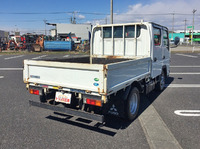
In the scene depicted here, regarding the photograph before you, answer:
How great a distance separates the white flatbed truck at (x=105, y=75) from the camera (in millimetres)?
3301

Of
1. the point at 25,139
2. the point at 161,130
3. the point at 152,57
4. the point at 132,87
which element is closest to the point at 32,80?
the point at 25,139

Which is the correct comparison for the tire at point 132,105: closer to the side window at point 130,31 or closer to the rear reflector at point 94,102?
the rear reflector at point 94,102

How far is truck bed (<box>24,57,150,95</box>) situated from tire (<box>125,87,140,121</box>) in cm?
31

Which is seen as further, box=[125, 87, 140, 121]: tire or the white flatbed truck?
box=[125, 87, 140, 121]: tire

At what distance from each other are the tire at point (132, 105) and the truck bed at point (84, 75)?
0.31 metres

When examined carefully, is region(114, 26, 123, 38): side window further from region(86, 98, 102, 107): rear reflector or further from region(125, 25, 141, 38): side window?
region(86, 98, 102, 107): rear reflector

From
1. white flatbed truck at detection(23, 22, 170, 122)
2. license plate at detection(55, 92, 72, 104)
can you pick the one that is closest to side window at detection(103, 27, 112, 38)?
white flatbed truck at detection(23, 22, 170, 122)

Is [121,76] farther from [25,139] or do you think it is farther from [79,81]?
[25,139]

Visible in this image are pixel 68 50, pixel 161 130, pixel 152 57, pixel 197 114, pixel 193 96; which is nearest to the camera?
pixel 161 130

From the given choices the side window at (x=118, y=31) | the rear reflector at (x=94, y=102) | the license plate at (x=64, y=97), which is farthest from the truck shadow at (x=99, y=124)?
the side window at (x=118, y=31)

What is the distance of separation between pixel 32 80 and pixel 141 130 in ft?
8.68

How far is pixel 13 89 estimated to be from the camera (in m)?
6.96

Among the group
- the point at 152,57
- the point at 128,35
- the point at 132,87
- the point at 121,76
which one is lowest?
the point at 132,87

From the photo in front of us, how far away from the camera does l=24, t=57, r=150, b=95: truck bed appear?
3166mm
